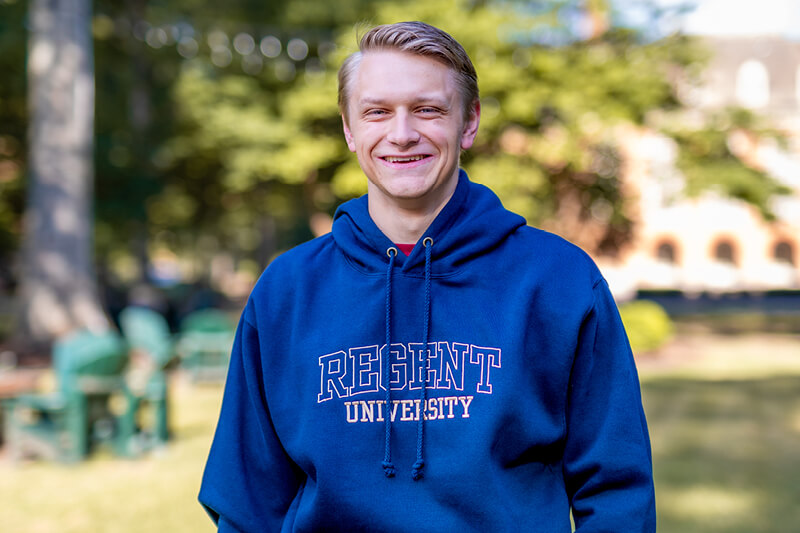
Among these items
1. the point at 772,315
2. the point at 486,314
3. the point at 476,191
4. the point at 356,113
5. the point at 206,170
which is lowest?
the point at 772,315

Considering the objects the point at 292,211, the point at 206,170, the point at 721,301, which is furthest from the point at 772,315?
the point at 206,170

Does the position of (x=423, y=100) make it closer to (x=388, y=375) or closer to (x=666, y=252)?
(x=388, y=375)

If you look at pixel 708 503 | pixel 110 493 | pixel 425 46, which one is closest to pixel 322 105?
pixel 110 493

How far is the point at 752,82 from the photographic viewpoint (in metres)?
46.3

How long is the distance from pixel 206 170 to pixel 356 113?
2418 centimetres

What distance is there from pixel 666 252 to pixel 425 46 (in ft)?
144

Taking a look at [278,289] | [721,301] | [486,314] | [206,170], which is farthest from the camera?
[721,301]

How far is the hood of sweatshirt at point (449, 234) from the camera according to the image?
185 cm

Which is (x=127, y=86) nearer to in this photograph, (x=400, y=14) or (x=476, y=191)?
(x=400, y=14)

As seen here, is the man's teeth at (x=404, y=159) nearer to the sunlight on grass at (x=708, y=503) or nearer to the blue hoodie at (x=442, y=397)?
the blue hoodie at (x=442, y=397)

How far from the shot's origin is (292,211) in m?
30.5

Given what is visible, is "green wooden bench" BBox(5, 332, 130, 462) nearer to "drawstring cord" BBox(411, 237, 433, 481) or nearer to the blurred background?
the blurred background

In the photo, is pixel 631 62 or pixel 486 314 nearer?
pixel 486 314

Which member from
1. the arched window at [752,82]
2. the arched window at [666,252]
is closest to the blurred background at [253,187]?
the arched window at [666,252]
